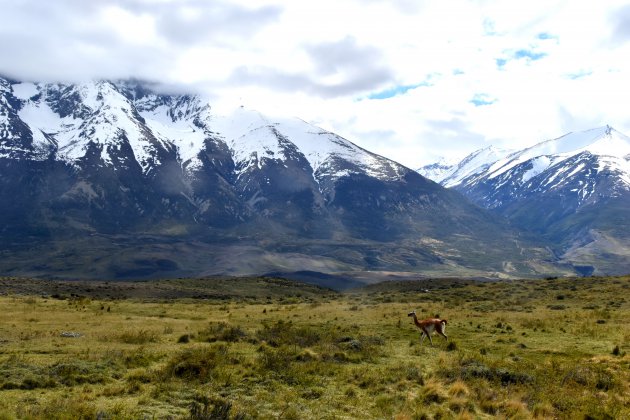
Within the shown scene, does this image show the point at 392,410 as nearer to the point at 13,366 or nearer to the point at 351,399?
the point at 351,399

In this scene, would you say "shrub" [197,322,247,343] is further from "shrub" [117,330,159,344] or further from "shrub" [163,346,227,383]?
"shrub" [163,346,227,383]

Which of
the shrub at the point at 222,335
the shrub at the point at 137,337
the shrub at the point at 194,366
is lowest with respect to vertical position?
the shrub at the point at 137,337

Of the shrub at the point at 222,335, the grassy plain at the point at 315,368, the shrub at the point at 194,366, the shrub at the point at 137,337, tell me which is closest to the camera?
the grassy plain at the point at 315,368

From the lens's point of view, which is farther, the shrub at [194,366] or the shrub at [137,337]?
the shrub at [137,337]

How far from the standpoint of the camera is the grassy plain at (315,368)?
17594 millimetres

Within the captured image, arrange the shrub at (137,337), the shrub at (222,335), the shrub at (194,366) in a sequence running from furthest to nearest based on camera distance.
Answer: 1. the shrub at (222,335)
2. the shrub at (137,337)
3. the shrub at (194,366)

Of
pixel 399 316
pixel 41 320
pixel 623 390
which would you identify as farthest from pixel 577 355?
pixel 41 320

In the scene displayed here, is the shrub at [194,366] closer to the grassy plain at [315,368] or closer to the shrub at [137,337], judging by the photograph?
the grassy plain at [315,368]

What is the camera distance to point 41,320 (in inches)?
1489

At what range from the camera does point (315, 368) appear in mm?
23125

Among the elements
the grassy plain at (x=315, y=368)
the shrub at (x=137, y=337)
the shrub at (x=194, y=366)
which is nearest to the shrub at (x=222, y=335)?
the grassy plain at (x=315, y=368)

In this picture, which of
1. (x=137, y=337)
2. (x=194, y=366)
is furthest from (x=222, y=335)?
(x=194, y=366)

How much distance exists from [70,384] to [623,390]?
19.5 m

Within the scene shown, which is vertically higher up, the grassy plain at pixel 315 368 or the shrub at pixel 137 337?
the grassy plain at pixel 315 368
